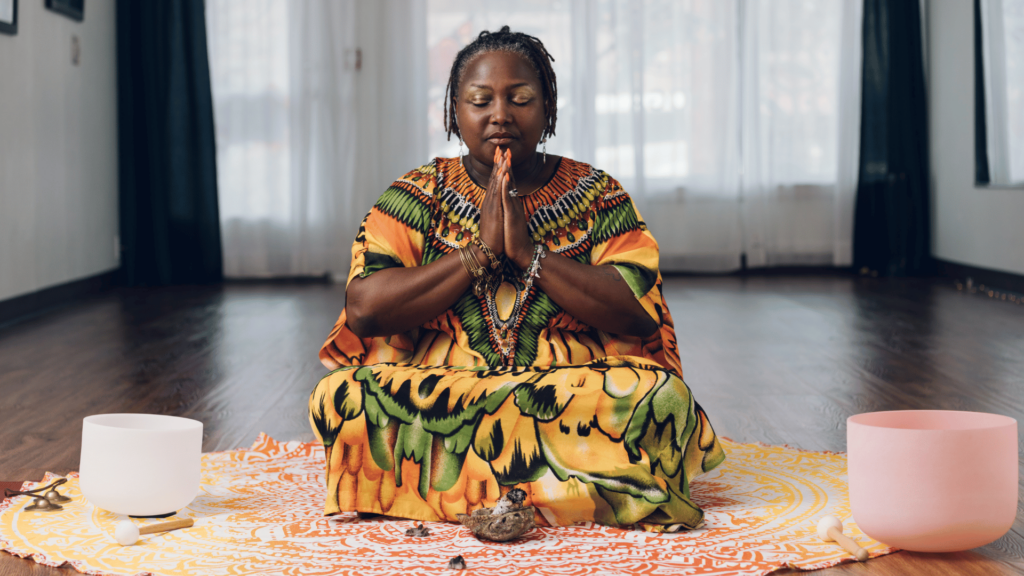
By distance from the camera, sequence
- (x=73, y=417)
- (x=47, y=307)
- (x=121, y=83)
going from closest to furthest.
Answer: (x=73, y=417) < (x=47, y=307) < (x=121, y=83)

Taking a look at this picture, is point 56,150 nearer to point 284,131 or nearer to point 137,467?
point 284,131

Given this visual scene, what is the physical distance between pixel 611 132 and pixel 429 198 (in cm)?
477

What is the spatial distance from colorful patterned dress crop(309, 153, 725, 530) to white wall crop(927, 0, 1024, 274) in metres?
4.24

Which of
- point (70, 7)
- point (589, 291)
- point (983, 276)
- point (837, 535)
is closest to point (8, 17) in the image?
point (70, 7)

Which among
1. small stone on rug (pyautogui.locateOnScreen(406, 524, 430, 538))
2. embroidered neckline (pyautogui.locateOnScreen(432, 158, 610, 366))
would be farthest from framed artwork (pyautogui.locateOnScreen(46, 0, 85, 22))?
small stone on rug (pyautogui.locateOnScreen(406, 524, 430, 538))

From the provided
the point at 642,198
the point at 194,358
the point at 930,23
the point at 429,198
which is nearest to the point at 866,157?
the point at 930,23

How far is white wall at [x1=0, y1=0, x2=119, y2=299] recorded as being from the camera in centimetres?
461

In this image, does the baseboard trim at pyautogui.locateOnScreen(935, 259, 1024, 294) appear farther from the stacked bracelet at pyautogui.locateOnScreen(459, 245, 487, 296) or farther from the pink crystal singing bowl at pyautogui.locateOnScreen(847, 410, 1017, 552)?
the stacked bracelet at pyautogui.locateOnScreen(459, 245, 487, 296)

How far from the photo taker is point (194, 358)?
355cm

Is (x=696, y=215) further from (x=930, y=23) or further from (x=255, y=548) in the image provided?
(x=255, y=548)

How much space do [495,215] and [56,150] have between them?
166 inches

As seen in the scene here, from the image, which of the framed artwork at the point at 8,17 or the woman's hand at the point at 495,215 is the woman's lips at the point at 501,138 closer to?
the woman's hand at the point at 495,215

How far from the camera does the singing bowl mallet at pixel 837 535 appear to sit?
150 cm

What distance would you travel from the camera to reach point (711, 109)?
653cm
